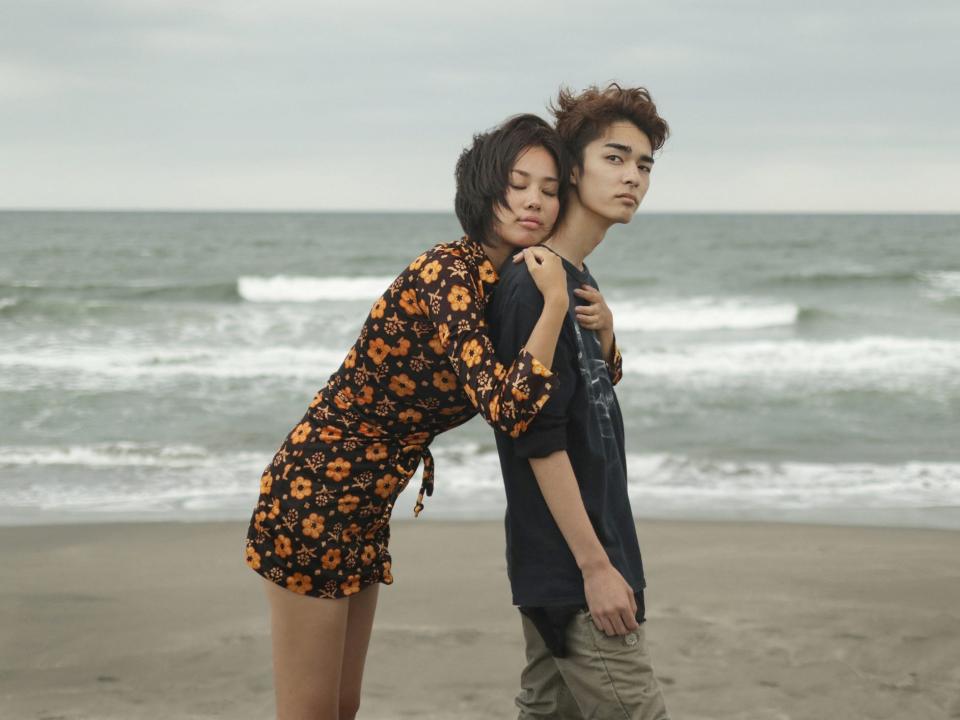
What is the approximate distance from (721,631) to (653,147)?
2956 millimetres

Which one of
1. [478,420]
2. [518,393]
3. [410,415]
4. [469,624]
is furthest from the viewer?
[478,420]

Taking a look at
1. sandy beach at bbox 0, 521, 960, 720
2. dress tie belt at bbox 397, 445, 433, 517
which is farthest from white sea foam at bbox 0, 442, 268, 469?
dress tie belt at bbox 397, 445, 433, 517

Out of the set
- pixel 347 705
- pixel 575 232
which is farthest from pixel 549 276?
pixel 347 705

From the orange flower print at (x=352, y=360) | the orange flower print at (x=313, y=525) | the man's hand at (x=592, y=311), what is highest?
the man's hand at (x=592, y=311)

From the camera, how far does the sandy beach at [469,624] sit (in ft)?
13.8

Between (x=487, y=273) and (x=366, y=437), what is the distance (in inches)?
18.0

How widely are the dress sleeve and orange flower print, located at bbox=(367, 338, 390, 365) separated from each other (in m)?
0.13

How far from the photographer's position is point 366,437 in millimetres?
2438

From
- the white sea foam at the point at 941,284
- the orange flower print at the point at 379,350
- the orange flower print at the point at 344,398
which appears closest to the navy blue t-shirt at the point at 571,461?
the orange flower print at the point at 379,350

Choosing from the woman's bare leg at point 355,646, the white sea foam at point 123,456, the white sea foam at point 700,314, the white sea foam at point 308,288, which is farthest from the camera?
the white sea foam at point 308,288

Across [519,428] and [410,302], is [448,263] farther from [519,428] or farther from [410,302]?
[519,428]

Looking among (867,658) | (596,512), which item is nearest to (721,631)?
(867,658)

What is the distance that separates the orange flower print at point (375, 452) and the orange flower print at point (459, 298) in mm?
412

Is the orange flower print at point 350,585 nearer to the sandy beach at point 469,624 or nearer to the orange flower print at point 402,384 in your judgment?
the orange flower print at point 402,384
